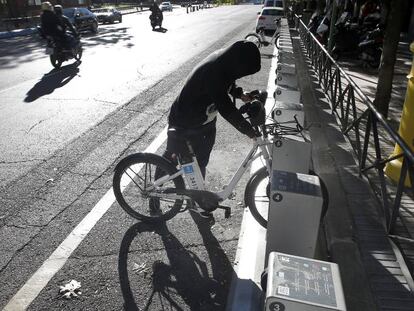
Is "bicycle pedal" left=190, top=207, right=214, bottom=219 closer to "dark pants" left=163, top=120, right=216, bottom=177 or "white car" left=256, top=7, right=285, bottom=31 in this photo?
"dark pants" left=163, top=120, right=216, bottom=177

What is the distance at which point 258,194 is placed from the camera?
406cm

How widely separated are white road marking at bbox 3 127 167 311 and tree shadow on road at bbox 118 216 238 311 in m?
0.47

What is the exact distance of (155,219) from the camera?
4.17m

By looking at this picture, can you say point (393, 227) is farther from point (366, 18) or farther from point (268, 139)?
point (366, 18)

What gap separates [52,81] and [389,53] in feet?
26.6

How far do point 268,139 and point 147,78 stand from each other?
7.83 metres

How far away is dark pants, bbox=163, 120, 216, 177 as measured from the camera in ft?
12.4

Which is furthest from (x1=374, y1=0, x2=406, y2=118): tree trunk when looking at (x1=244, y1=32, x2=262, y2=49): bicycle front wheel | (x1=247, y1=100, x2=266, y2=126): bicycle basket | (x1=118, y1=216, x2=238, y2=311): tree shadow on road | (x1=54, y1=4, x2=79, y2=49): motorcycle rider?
(x1=244, y1=32, x2=262, y2=49): bicycle front wheel

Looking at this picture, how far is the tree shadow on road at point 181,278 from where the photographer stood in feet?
10.3

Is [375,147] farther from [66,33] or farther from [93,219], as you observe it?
[66,33]

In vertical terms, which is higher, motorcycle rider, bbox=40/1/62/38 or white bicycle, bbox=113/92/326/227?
motorcycle rider, bbox=40/1/62/38

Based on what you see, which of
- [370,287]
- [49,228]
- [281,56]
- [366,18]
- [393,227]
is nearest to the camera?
[370,287]

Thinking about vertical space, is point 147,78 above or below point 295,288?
below

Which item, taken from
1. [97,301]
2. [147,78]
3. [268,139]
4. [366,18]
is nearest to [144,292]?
[97,301]
